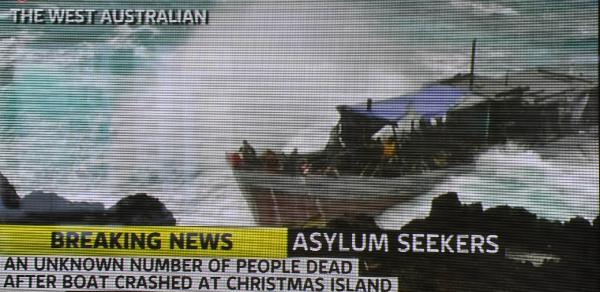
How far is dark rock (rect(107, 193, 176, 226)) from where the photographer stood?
11.3ft

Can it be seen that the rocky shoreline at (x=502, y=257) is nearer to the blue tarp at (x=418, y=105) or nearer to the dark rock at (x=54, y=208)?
the blue tarp at (x=418, y=105)

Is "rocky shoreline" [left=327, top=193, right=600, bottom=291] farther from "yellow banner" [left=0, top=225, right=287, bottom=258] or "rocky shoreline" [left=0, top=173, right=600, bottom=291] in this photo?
"yellow banner" [left=0, top=225, right=287, bottom=258]

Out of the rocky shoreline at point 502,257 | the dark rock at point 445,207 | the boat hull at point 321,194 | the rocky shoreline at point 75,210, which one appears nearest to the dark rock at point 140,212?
the rocky shoreline at point 75,210

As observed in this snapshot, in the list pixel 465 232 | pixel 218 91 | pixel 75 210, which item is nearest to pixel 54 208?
pixel 75 210

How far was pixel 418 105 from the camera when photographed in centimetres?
344

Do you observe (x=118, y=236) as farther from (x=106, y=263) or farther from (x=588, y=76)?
(x=588, y=76)

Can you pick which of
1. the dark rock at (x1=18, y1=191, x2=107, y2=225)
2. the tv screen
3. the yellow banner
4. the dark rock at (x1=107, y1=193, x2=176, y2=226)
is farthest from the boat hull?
the dark rock at (x1=18, y1=191, x2=107, y2=225)

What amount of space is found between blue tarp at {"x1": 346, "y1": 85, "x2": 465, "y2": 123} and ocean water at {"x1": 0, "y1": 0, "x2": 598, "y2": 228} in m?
0.06

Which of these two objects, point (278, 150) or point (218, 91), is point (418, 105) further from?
point (218, 91)

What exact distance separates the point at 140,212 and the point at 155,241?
7.2 inches

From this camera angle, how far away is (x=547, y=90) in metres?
3.37

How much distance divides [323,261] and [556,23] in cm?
185

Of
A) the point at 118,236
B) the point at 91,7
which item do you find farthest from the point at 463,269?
the point at 91,7

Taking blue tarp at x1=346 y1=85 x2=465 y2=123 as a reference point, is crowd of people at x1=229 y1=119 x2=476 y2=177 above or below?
below
